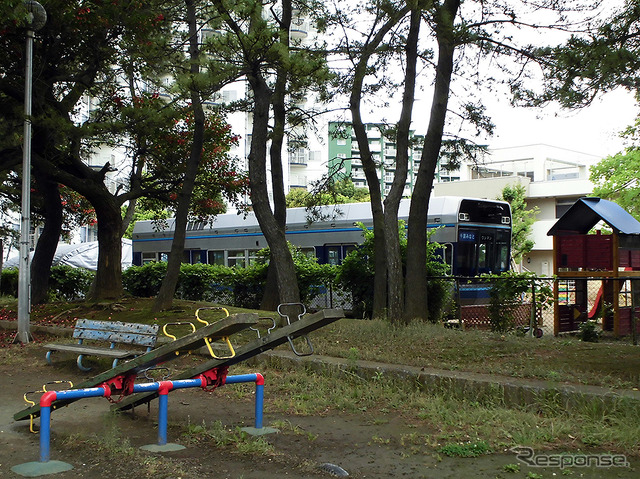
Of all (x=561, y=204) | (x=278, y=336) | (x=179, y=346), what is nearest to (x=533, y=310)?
(x=278, y=336)

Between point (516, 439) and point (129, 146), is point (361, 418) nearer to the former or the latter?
point (516, 439)

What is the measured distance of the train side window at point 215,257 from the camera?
2334 centimetres

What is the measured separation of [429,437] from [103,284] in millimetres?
12124

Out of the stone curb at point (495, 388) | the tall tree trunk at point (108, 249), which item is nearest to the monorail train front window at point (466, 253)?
the tall tree trunk at point (108, 249)

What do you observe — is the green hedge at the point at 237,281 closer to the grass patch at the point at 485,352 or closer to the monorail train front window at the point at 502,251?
the monorail train front window at the point at 502,251

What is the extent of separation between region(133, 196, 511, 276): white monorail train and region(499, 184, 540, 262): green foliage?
2726 centimetres

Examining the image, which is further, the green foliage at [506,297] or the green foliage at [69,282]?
the green foliage at [69,282]

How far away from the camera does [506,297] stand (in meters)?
13.2

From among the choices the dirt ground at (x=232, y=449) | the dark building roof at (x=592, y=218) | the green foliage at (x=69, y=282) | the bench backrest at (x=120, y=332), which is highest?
the dark building roof at (x=592, y=218)

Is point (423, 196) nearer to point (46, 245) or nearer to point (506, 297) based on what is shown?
point (506, 297)

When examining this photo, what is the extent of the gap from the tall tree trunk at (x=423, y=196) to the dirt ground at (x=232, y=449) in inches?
214

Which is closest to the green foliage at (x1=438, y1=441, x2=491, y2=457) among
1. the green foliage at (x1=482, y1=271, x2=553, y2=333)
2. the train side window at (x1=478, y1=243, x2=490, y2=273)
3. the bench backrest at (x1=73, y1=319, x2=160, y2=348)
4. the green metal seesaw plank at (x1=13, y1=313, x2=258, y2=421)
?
the green metal seesaw plank at (x1=13, y1=313, x2=258, y2=421)

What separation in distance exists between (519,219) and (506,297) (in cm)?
3540

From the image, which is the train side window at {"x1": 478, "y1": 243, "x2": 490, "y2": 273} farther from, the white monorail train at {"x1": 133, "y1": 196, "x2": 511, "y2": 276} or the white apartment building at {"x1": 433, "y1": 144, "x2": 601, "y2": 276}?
the white apartment building at {"x1": 433, "y1": 144, "x2": 601, "y2": 276}
